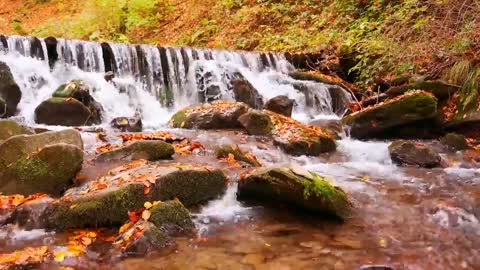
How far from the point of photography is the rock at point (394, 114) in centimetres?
903

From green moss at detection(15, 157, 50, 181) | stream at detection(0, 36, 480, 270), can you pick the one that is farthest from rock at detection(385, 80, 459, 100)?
green moss at detection(15, 157, 50, 181)

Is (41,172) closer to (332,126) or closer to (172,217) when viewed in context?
(172,217)

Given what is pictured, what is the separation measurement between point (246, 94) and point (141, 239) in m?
8.85

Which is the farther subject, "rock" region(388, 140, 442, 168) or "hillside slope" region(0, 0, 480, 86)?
"hillside slope" region(0, 0, 480, 86)

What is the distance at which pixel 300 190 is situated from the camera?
482 cm

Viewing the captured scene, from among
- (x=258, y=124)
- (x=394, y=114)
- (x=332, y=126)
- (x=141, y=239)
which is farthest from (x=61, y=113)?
(x=394, y=114)

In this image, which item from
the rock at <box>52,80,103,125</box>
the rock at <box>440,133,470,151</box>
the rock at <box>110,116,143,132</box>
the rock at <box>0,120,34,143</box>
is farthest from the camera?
the rock at <box>52,80,103,125</box>

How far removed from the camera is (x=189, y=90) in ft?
43.2

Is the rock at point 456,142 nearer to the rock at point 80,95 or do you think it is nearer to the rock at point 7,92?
the rock at point 80,95

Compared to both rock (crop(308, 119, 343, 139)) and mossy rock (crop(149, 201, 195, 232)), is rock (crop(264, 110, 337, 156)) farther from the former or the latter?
mossy rock (crop(149, 201, 195, 232))

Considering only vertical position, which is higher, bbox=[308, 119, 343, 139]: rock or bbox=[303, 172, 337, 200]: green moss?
bbox=[303, 172, 337, 200]: green moss

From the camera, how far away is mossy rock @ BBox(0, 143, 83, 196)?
5203 mm

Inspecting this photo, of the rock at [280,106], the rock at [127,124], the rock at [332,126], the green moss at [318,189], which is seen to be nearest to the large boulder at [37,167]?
the green moss at [318,189]

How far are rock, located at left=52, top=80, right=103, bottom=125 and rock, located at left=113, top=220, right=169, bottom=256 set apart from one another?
667cm
